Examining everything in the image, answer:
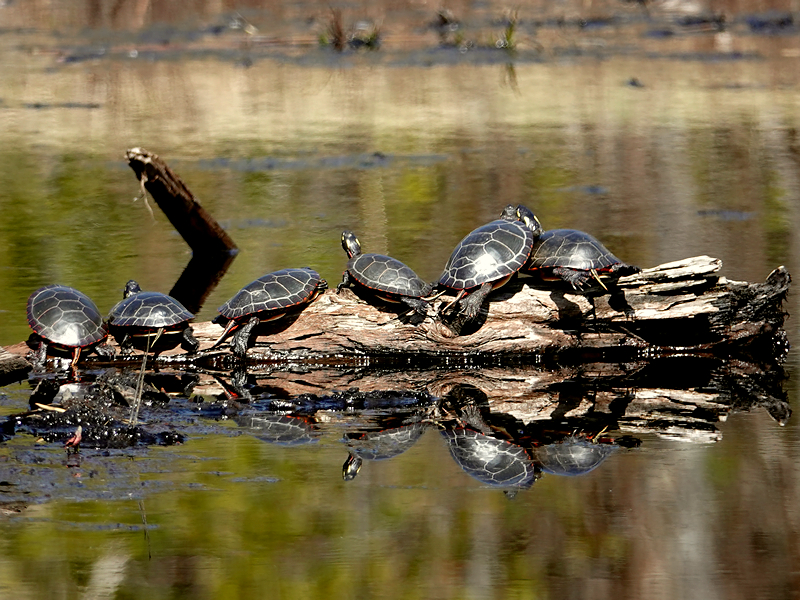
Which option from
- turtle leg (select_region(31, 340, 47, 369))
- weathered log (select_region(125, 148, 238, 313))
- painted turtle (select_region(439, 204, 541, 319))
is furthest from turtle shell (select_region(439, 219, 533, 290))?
turtle leg (select_region(31, 340, 47, 369))

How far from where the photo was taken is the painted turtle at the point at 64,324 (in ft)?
24.6

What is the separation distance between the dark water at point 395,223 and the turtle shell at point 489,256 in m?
0.63

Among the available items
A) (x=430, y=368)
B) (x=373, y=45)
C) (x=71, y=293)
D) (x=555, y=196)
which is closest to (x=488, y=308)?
(x=430, y=368)

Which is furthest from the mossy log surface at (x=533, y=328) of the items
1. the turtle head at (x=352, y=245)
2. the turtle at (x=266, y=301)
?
the turtle head at (x=352, y=245)

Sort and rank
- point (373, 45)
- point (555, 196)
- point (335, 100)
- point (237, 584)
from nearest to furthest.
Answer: point (237, 584), point (555, 196), point (335, 100), point (373, 45)

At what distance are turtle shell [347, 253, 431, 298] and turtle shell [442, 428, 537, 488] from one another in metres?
1.37

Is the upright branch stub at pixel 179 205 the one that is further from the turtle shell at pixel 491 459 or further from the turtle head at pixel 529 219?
the turtle shell at pixel 491 459

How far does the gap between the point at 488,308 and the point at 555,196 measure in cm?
519

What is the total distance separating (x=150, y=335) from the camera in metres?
7.59

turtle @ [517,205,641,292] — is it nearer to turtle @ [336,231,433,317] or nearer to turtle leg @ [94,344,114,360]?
turtle @ [336,231,433,317]

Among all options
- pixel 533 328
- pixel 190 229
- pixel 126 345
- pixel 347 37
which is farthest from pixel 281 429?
pixel 347 37

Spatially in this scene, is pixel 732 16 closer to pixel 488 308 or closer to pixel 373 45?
pixel 373 45

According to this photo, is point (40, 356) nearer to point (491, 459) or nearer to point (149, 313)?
point (149, 313)

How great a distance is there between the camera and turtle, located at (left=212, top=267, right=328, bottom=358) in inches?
297
